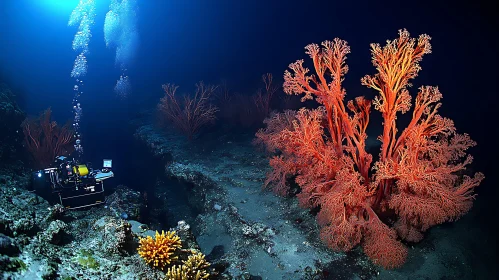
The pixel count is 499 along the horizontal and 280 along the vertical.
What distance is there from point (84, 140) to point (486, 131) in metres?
21.5

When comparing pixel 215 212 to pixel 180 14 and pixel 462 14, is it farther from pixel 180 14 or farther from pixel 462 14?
pixel 180 14

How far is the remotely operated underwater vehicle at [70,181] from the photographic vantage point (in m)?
6.95

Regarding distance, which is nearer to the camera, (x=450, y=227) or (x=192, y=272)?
(x=192, y=272)

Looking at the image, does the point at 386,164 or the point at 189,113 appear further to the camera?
the point at 189,113

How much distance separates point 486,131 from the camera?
11.7 meters

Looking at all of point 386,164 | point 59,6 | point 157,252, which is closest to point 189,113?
point 157,252

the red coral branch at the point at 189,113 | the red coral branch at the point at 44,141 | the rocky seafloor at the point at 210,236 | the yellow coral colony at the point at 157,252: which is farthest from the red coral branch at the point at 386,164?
the red coral branch at the point at 44,141

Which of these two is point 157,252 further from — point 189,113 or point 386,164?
point 189,113

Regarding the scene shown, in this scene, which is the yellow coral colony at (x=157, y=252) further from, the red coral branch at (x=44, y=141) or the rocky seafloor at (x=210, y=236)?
the red coral branch at (x=44, y=141)

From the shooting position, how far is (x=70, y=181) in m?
7.05

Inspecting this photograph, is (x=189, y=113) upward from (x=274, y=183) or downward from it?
upward

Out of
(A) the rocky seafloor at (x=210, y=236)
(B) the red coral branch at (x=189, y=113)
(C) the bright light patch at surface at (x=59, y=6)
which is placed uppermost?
(C) the bright light patch at surface at (x=59, y=6)

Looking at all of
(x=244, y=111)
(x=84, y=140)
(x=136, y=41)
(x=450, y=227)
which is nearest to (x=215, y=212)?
(x=450, y=227)

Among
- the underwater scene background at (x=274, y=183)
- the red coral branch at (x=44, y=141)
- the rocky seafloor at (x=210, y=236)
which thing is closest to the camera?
the rocky seafloor at (x=210, y=236)
